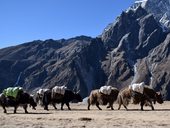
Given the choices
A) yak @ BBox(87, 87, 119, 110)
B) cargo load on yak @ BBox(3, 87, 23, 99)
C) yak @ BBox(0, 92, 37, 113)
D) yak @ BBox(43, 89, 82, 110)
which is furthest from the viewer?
yak @ BBox(43, 89, 82, 110)

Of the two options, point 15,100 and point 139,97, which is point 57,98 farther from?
point 139,97

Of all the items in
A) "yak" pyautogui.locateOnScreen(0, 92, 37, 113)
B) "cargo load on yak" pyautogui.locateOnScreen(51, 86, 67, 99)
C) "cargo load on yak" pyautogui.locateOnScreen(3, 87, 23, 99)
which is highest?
"cargo load on yak" pyautogui.locateOnScreen(51, 86, 67, 99)

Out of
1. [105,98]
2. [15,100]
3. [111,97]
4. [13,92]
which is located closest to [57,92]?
[105,98]

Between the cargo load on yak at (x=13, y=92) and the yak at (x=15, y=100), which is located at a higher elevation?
the cargo load on yak at (x=13, y=92)

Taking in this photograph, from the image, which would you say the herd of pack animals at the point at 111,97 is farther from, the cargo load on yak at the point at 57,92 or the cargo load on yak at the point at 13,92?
the cargo load on yak at the point at 57,92

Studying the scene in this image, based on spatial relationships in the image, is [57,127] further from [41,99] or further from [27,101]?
[41,99]

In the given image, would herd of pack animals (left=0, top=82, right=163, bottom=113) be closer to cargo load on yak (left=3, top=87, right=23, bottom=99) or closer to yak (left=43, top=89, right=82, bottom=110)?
cargo load on yak (left=3, top=87, right=23, bottom=99)

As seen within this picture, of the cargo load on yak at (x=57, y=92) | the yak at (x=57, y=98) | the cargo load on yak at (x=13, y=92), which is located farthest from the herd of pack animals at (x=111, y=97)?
the cargo load on yak at (x=57, y=92)

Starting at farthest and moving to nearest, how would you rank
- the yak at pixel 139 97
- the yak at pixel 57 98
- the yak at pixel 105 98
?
the yak at pixel 57 98 → the yak at pixel 105 98 → the yak at pixel 139 97

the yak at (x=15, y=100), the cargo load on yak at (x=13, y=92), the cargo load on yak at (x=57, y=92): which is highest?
the cargo load on yak at (x=57, y=92)

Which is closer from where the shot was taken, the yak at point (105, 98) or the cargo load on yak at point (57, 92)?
the yak at point (105, 98)

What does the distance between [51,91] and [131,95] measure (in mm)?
7675

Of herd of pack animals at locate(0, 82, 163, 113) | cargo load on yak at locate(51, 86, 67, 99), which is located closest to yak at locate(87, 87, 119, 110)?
herd of pack animals at locate(0, 82, 163, 113)

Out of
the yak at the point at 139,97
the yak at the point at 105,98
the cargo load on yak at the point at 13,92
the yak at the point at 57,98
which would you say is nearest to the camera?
the cargo load on yak at the point at 13,92
